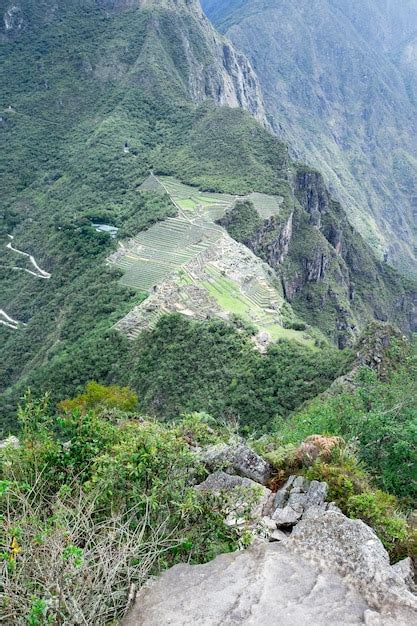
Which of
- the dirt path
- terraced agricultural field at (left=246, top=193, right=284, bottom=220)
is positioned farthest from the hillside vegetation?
terraced agricultural field at (left=246, top=193, right=284, bottom=220)

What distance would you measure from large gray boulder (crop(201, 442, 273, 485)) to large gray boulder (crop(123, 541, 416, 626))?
4190mm

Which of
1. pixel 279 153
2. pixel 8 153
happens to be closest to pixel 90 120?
pixel 8 153

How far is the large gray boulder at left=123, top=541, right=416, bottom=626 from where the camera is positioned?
854cm

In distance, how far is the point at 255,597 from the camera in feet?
29.5

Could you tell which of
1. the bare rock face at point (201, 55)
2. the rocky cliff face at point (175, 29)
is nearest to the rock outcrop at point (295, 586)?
the rocky cliff face at point (175, 29)

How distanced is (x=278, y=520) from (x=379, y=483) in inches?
236

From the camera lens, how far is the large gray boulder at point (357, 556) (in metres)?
8.82

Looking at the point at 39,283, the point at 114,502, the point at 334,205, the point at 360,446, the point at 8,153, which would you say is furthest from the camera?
the point at 334,205

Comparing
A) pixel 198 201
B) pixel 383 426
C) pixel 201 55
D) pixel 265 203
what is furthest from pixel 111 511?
pixel 201 55

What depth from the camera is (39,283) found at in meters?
76.3

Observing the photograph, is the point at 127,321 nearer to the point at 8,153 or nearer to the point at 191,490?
the point at 191,490

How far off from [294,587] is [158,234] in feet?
211

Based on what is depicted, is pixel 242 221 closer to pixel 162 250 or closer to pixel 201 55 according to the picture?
pixel 162 250

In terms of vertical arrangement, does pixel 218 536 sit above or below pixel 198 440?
above
